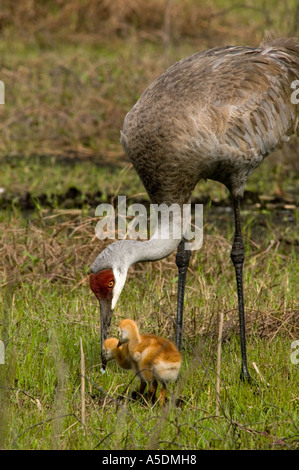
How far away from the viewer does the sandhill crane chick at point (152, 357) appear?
156 inches

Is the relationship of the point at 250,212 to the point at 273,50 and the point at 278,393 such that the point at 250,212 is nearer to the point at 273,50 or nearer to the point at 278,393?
the point at 273,50

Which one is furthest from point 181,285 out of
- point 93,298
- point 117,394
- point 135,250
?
point 117,394

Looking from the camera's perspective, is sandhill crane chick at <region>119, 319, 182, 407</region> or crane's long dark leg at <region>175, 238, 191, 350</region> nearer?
sandhill crane chick at <region>119, 319, 182, 407</region>

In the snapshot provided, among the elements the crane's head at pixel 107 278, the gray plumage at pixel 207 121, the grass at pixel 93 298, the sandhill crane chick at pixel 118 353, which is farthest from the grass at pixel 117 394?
the gray plumage at pixel 207 121

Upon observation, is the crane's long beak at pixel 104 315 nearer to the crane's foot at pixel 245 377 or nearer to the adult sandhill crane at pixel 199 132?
the adult sandhill crane at pixel 199 132

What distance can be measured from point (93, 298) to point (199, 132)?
4.74 feet

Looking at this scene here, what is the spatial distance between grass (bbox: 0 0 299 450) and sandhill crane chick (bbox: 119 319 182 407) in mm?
98

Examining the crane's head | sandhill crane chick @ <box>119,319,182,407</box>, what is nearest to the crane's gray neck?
the crane's head

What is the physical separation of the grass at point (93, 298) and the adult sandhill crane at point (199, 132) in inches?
9.9

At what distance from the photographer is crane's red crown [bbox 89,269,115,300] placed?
168 inches

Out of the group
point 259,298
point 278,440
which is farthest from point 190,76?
point 278,440

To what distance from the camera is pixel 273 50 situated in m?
5.49

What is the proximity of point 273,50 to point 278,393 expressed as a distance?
90.0 inches

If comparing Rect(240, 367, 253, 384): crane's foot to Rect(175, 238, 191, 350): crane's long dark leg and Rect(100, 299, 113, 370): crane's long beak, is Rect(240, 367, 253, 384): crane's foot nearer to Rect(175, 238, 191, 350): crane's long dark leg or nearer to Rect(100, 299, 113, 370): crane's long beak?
Rect(175, 238, 191, 350): crane's long dark leg
